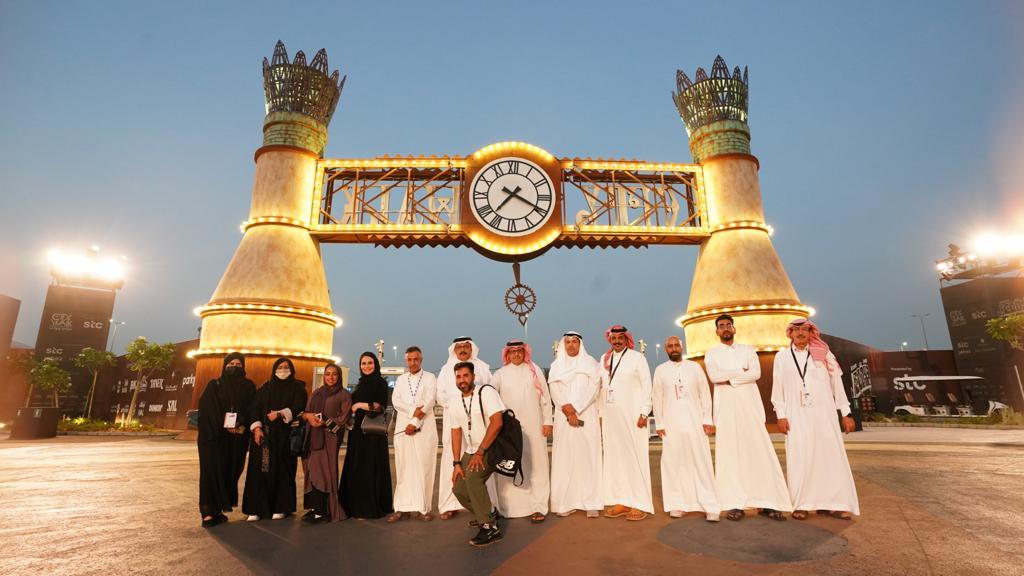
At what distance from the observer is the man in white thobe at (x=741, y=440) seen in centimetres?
486

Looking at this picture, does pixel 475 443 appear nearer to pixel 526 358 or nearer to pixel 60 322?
pixel 526 358

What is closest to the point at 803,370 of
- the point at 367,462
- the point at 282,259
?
the point at 367,462

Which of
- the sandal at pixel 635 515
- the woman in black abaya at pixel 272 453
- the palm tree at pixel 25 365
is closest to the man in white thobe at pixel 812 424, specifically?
the sandal at pixel 635 515

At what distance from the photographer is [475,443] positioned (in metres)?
4.84

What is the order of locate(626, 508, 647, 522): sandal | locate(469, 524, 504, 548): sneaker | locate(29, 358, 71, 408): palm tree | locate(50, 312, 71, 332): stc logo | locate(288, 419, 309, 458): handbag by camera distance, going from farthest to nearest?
locate(50, 312, 71, 332): stc logo < locate(29, 358, 71, 408): palm tree < locate(288, 419, 309, 458): handbag < locate(626, 508, 647, 522): sandal < locate(469, 524, 504, 548): sneaker

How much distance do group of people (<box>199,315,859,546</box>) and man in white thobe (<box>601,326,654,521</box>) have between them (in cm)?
1

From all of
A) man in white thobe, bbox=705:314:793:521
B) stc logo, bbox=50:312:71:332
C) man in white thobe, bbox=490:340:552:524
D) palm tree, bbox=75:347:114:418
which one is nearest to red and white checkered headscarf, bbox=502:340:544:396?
man in white thobe, bbox=490:340:552:524

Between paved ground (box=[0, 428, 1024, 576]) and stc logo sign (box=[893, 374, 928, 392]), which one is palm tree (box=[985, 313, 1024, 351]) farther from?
paved ground (box=[0, 428, 1024, 576])

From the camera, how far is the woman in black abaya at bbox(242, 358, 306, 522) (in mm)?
5102

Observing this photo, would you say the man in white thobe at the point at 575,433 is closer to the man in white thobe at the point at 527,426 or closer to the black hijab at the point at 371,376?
the man in white thobe at the point at 527,426

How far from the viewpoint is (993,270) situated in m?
29.5

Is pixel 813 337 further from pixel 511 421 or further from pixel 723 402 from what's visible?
pixel 511 421

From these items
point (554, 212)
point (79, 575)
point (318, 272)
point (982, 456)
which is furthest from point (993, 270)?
point (79, 575)

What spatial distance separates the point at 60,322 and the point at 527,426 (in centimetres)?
4428
